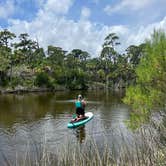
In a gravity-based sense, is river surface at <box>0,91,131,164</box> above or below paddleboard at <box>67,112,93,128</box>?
below

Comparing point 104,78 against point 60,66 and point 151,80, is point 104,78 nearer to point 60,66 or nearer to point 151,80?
point 60,66

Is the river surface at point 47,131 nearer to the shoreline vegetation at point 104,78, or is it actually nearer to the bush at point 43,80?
the shoreline vegetation at point 104,78

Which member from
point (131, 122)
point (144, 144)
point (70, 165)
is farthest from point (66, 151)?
point (131, 122)

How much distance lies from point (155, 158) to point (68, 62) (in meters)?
70.1

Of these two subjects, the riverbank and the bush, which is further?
the bush

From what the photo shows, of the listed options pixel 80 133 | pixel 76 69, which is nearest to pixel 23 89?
pixel 76 69

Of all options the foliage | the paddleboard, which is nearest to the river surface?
the paddleboard

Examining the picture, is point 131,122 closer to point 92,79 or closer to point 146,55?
point 146,55

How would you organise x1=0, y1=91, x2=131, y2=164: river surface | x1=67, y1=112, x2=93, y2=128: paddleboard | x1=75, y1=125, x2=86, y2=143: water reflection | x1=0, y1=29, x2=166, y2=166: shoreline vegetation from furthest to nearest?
x1=67, y1=112, x2=93, y2=128: paddleboard < x1=75, y1=125, x2=86, y2=143: water reflection < x1=0, y1=91, x2=131, y2=164: river surface < x1=0, y1=29, x2=166, y2=166: shoreline vegetation

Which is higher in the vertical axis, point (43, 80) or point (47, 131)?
point (43, 80)

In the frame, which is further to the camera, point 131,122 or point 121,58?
point 121,58

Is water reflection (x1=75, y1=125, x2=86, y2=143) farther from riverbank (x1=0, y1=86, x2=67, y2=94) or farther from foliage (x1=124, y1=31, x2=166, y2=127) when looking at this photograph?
riverbank (x1=0, y1=86, x2=67, y2=94)

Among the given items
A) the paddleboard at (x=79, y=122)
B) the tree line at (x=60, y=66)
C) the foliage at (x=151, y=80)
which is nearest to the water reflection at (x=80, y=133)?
the paddleboard at (x=79, y=122)

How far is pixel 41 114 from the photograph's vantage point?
2591 cm
